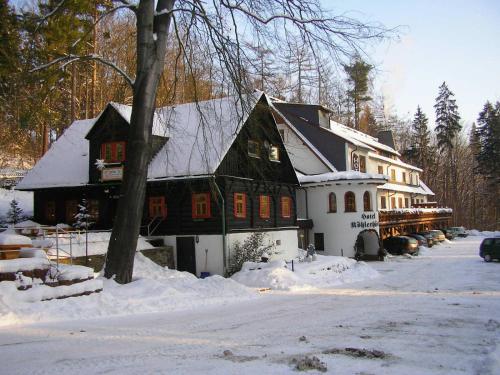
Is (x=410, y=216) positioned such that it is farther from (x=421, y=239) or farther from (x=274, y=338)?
(x=274, y=338)

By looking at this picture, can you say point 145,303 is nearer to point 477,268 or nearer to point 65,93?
point 477,268

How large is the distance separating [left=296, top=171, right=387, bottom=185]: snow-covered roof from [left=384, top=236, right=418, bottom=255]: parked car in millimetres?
5592

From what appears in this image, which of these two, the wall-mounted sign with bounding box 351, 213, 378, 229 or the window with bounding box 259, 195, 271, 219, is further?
the wall-mounted sign with bounding box 351, 213, 378, 229

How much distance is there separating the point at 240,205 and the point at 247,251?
2.92m

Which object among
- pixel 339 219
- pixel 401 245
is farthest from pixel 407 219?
pixel 339 219

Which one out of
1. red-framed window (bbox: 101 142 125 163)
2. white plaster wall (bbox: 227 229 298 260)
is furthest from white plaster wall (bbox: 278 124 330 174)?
red-framed window (bbox: 101 142 125 163)

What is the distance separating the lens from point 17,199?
123 ft

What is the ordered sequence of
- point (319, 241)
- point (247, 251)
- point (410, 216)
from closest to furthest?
point (247, 251) → point (319, 241) → point (410, 216)

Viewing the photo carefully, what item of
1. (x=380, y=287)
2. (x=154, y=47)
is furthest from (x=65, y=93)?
(x=380, y=287)

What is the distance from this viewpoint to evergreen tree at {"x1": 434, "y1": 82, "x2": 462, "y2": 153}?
7812 cm

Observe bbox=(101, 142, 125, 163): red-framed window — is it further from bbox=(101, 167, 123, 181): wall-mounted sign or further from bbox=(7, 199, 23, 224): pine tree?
bbox=(7, 199, 23, 224): pine tree

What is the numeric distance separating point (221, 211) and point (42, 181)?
12.1m

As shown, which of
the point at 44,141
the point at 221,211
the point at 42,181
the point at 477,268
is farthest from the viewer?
the point at 44,141

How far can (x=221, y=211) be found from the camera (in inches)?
1018
